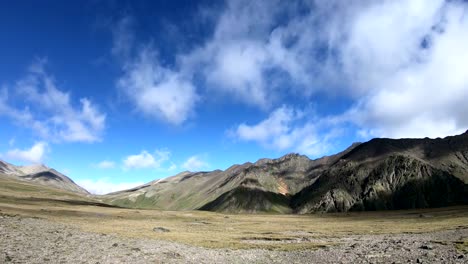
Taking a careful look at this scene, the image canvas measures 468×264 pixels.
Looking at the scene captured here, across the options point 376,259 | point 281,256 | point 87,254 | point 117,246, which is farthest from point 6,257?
point 376,259

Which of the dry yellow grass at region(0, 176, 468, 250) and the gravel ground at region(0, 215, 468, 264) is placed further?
the dry yellow grass at region(0, 176, 468, 250)

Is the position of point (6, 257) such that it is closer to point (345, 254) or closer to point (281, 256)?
point (281, 256)

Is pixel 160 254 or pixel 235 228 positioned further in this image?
pixel 235 228

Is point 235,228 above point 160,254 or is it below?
above

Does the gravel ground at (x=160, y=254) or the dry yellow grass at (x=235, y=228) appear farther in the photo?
the dry yellow grass at (x=235, y=228)

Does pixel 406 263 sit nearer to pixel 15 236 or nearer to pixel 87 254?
pixel 87 254

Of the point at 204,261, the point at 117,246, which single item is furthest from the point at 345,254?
the point at 117,246

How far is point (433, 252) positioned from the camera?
3403cm

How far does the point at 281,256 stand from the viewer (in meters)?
38.4

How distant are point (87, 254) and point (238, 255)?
51.6ft

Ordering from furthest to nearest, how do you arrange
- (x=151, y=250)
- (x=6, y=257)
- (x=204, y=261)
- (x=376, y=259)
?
(x=151, y=250) < (x=204, y=261) < (x=376, y=259) < (x=6, y=257)

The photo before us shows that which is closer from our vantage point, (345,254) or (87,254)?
(87,254)

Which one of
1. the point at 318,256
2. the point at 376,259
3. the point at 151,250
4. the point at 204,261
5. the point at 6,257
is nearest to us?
the point at 6,257

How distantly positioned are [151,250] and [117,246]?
4.48 m
